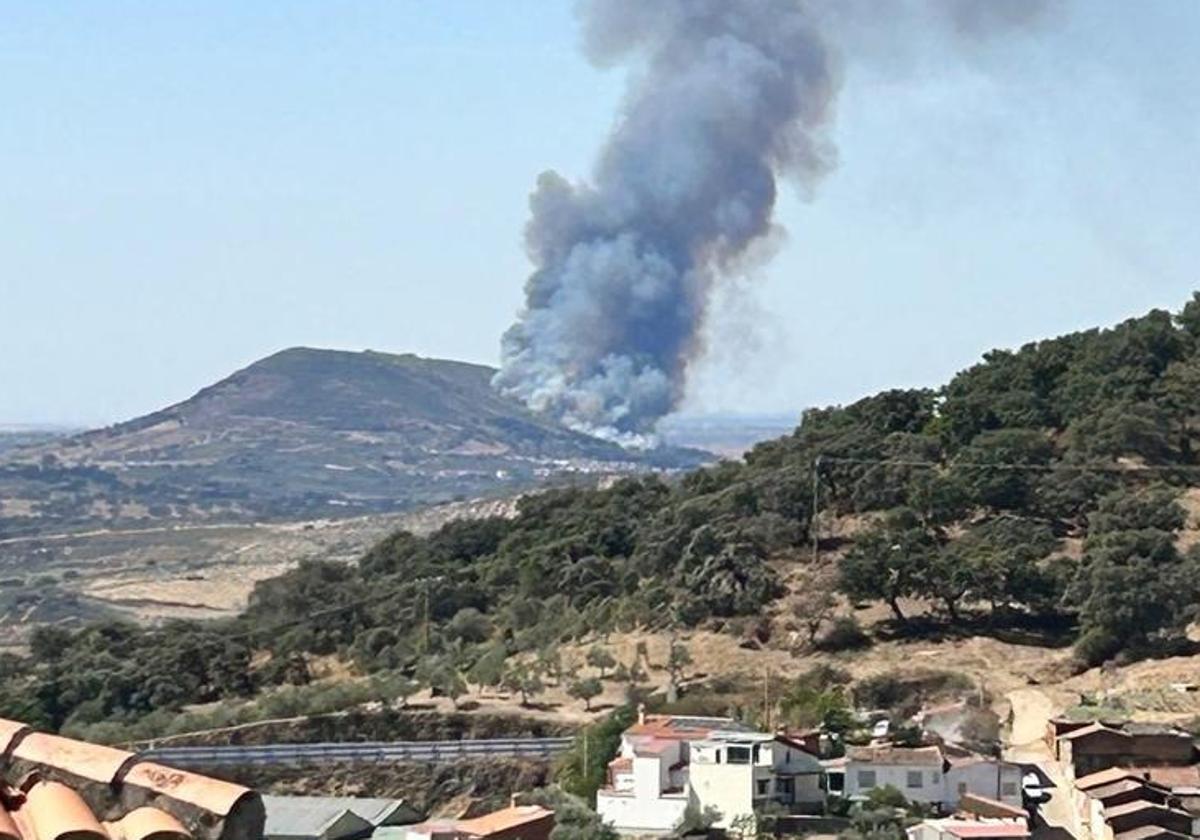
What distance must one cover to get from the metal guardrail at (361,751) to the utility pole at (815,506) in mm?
10450

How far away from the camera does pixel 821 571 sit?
39.6 metres

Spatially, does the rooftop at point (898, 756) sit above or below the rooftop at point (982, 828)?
above

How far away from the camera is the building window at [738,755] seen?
2470 centimetres

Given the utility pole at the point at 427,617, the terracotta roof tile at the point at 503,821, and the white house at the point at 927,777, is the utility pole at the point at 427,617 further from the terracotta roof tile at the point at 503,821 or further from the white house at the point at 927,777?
the terracotta roof tile at the point at 503,821

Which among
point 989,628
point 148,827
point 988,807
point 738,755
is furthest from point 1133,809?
point 148,827

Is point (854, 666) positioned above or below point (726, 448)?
below

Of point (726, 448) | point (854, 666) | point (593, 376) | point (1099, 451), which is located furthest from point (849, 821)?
point (726, 448)

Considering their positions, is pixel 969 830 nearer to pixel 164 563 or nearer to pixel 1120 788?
pixel 1120 788

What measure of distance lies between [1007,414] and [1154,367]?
3.92 meters

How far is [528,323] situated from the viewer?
3211 inches

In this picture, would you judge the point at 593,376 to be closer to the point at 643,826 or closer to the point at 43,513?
the point at 43,513

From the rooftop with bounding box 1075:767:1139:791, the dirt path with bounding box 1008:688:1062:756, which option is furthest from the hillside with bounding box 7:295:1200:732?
the rooftop with bounding box 1075:767:1139:791

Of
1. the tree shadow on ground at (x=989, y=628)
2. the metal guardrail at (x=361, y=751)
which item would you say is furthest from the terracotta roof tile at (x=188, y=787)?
the tree shadow on ground at (x=989, y=628)

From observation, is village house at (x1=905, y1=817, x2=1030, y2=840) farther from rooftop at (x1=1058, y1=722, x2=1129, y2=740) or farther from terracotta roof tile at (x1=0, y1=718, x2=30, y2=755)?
terracotta roof tile at (x1=0, y1=718, x2=30, y2=755)
